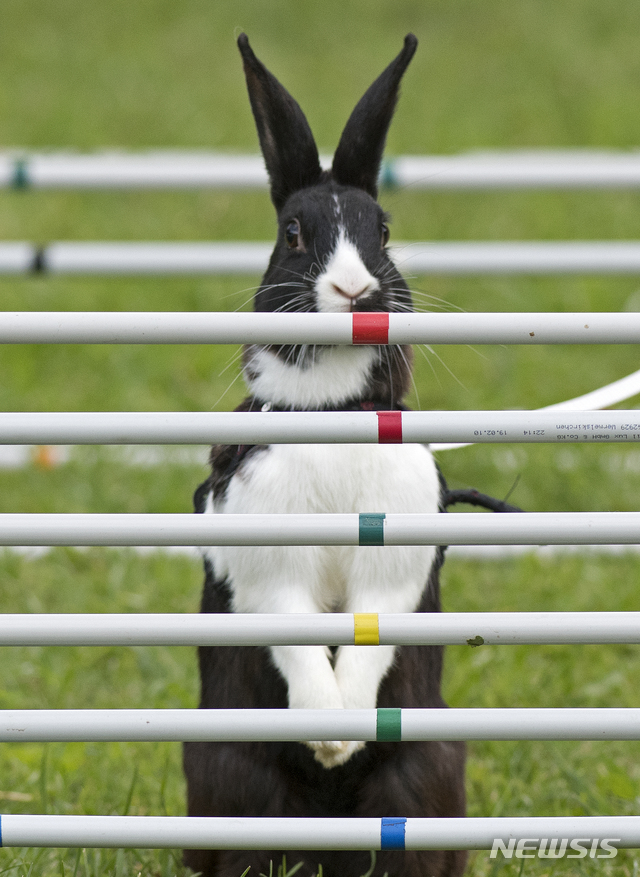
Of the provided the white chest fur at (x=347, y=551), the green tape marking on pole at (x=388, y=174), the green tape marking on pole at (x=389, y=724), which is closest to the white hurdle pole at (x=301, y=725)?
the green tape marking on pole at (x=389, y=724)

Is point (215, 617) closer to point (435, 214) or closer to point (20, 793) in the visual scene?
point (20, 793)

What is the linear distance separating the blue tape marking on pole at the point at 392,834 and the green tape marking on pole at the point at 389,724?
0.39ft

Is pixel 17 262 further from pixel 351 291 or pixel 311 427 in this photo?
pixel 311 427

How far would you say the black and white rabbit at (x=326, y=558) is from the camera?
1.83 meters

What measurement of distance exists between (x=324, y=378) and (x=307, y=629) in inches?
18.8

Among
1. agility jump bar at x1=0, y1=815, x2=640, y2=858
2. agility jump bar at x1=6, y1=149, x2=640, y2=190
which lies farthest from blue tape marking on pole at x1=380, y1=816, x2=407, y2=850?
agility jump bar at x1=6, y1=149, x2=640, y2=190

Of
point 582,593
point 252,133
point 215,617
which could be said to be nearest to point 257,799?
point 215,617

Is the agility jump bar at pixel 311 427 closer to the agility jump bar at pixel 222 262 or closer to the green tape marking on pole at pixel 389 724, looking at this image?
the green tape marking on pole at pixel 389 724

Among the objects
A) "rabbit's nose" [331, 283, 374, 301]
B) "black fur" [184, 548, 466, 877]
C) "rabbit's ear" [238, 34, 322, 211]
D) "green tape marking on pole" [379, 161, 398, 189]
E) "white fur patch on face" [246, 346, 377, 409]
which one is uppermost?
"green tape marking on pole" [379, 161, 398, 189]

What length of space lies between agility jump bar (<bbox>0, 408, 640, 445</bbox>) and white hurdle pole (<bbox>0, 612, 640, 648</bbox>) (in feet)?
0.82

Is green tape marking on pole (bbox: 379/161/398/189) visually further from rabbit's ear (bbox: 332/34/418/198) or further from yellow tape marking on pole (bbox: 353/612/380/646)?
yellow tape marking on pole (bbox: 353/612/380/646)

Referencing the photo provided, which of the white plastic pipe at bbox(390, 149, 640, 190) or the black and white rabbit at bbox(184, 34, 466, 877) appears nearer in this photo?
the black and white rabbit at bbox(184, 34, 466, 877)

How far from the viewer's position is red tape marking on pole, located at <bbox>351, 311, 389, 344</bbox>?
155 cm

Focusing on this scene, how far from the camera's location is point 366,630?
1587mm
